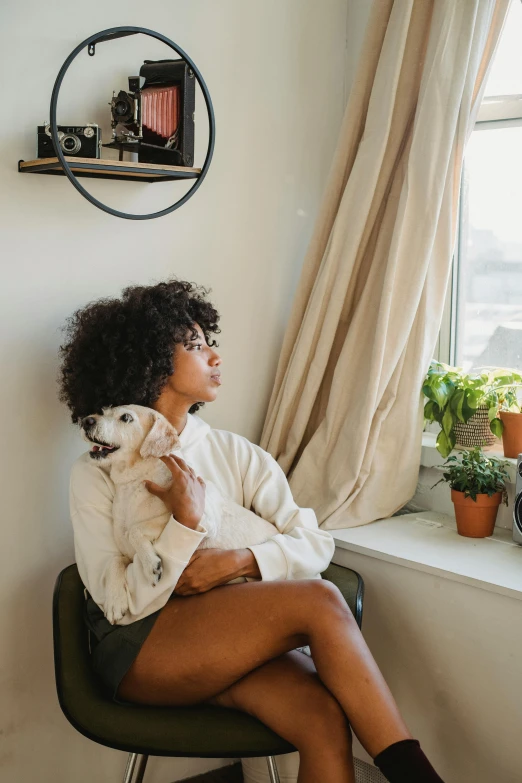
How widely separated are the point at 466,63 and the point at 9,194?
1095mm

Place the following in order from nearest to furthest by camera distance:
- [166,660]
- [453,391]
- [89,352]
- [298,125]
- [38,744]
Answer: [166,660] → [89,352] → [38,744] → [453,391] → [298,125]

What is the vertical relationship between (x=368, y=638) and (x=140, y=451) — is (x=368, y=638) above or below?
below

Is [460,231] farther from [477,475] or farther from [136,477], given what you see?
[136,477]

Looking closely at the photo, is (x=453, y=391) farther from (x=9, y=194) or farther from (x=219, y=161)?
(x=9, y=194)

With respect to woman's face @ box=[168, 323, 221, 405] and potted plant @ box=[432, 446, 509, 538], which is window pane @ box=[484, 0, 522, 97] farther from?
woman's face @ box=[168, 323, 221, 405]

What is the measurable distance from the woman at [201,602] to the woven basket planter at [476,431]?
1.90ft

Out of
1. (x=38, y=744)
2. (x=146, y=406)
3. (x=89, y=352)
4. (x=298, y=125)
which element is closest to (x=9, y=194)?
(x=89, y=352)

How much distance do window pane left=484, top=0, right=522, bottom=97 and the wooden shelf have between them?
89 centimetres

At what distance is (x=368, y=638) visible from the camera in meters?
1.89

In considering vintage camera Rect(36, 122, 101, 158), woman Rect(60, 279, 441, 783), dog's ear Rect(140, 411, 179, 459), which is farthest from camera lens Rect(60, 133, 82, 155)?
dog's ear Rect(140, 411, 179, 459)

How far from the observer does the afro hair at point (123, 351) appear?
163cm

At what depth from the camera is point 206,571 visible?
59.9 inches

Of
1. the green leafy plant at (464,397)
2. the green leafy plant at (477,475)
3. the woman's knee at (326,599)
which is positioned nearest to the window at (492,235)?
the green leafy plant at (464,397)

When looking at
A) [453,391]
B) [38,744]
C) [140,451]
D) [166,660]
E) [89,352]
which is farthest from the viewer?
[453,391]
